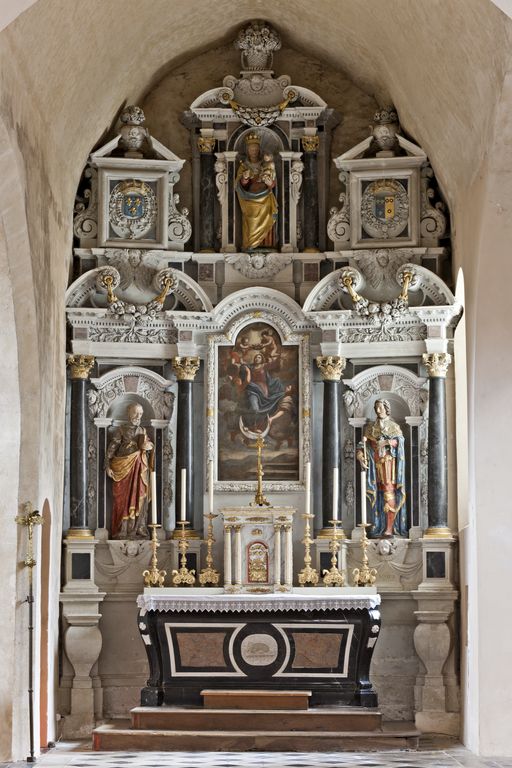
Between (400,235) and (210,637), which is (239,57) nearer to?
(400,235)

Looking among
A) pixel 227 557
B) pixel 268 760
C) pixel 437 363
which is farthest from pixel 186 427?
pixel 268 760

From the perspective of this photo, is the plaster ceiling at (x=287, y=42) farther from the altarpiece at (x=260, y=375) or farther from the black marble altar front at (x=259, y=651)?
the black marble altar front at (x=259, y=651)

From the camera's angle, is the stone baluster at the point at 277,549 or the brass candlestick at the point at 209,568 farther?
the brass candlestick at the point at 209,568

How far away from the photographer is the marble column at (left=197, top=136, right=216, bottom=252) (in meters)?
17.8

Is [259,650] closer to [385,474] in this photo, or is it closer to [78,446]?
[385,474]

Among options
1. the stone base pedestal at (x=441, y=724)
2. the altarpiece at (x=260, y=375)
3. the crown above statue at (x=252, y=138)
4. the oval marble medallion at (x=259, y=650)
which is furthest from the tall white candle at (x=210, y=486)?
the crown above statue at (x=252, y=138)

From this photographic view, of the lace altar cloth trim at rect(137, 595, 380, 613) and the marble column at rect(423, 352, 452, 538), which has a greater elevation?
the marble column at rect(423, 352, 452, 538)

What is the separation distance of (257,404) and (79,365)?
2.15 metres

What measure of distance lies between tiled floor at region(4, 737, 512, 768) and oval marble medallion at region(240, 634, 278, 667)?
1.47 metres

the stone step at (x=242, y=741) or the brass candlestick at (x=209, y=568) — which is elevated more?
the brass candlestick at (x=209, y=568)

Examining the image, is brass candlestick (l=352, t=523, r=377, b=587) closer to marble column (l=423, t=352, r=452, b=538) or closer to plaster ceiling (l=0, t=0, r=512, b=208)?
marble column (l=423, t=352, r=452, b=538)

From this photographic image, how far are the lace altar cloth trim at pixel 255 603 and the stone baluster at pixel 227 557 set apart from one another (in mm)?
371

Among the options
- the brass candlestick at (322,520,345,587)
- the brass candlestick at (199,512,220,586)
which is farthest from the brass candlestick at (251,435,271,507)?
the brass candlestick at (322,520,345,587)

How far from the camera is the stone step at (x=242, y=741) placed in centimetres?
1450
